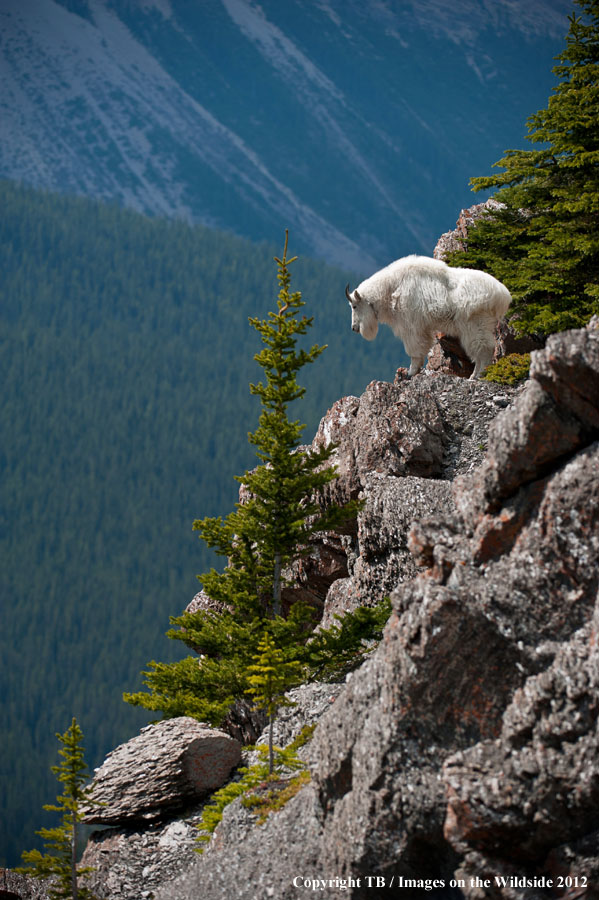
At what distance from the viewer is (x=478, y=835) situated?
7078 millimetres

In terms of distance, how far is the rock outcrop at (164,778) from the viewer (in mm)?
12820

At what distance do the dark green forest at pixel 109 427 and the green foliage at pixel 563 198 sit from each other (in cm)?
5631

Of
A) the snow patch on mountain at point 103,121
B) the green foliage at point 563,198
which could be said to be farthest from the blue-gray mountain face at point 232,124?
the green foliage at point 563,198

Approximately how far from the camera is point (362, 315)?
63.7ft

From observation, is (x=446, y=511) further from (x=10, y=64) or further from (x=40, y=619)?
(x=10, y=64)

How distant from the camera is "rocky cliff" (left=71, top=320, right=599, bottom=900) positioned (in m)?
6.98

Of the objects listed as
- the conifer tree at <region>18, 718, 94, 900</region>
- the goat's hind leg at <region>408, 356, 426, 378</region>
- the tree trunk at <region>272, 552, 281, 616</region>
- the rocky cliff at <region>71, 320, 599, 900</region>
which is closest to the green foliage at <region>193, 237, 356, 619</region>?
the tree trunk at <region>272, 552, 281, 616</region>

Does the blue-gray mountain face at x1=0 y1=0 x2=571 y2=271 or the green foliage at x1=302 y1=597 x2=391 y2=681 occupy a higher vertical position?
the blue-gray mountain face at x1=0 y1=0 x2=571 y2=271

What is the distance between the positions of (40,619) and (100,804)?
8029cm

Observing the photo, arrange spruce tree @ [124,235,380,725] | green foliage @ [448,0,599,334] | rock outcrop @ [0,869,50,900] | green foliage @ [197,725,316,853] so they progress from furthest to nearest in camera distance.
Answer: green foliage @ [448,0,599,334], rock outcrop @ [0,869,50,900], spruce tree @ [124,235,380,725], green foliage @ [197,725,316,853]

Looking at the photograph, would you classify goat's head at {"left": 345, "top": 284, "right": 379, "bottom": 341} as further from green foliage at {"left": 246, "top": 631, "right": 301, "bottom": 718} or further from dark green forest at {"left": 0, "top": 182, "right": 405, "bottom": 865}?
dark green forest at {"left": 0, "top": 182, "right": 405, "bottom": 865}

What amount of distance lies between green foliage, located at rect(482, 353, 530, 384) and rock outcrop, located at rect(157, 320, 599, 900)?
9750mm

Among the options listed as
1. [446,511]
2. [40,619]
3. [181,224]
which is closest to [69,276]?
[181,224]

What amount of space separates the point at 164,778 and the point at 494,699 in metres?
7.09
